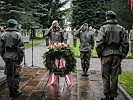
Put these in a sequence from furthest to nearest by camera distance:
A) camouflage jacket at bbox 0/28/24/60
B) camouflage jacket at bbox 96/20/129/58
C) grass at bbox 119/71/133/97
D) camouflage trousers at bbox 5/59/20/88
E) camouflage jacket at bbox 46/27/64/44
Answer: camouflage jacket at bbox 46/27/64/44
grass at bbox 119/71/133/97
camouflage trousers at bbox 5/59/20/88
camouflage jacket at bbox 0/28/24/60
camouflage jacket at bbox 96/20/129/58

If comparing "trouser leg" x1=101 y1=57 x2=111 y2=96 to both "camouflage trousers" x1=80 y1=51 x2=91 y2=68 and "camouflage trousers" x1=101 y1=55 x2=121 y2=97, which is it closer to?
"camouflage trousers" x1=101 y1=55 x2=121 y2=97

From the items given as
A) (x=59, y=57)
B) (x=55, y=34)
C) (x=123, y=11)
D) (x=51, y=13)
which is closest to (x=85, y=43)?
(x=55, y=34)

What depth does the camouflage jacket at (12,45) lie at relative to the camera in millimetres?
8219

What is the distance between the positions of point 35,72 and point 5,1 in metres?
12.3

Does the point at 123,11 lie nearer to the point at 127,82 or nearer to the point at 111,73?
the point at 127,82

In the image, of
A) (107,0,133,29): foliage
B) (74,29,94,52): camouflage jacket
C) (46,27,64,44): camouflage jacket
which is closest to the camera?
(46,27,64,44): camouflage jacket

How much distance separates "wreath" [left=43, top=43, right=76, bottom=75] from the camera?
9586 millimetres

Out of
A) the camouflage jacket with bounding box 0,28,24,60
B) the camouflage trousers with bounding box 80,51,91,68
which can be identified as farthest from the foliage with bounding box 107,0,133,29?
the camouflage jacket with bounding box 0,28,24,60

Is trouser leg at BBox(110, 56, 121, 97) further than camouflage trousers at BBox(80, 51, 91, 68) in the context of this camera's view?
No

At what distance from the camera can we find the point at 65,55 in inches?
381

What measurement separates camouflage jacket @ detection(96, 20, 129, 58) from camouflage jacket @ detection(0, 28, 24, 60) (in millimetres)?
2118

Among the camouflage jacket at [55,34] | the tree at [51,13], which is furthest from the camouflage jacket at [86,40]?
the tree at [51,13]

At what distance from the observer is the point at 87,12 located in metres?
43.6

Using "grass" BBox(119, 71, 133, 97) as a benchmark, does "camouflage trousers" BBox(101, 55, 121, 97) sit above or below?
above
